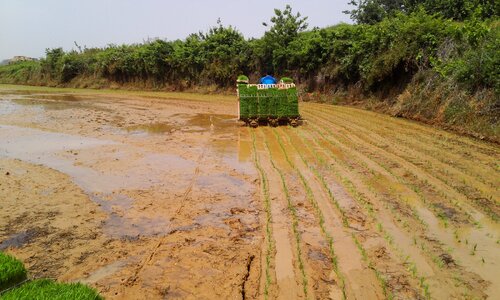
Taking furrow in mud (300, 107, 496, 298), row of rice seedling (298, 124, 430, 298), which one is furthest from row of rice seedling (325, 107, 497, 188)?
row of rice seedling (298, 124, 430, 298)

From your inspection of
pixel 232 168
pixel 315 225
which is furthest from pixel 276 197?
pixel 232 168

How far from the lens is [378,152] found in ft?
29.3

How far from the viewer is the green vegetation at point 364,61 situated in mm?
11234

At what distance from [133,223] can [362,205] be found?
331 centimetres

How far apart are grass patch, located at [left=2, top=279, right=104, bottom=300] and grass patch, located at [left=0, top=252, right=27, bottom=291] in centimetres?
19

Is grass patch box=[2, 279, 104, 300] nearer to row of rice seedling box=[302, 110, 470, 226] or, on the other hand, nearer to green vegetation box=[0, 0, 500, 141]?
row of rice seedling box=[302, 110, 470, 226]

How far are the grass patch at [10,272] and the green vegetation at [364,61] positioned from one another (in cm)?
997

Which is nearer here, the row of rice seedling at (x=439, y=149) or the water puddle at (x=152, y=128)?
the row of rice seedling at (x=439, y=149)

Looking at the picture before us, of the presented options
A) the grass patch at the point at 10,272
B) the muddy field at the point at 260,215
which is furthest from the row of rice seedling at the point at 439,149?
the grass patch at the point at 10,272

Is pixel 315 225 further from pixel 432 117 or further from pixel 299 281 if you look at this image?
pixel 432 117

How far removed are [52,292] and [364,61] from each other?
52.7ft

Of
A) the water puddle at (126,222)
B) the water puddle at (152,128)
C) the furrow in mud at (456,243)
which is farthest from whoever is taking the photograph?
the water puddle at (152,128)

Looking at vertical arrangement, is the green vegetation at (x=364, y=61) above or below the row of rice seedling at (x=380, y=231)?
above

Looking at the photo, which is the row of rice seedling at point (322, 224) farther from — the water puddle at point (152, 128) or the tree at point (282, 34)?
the tree at point (282, 34)
